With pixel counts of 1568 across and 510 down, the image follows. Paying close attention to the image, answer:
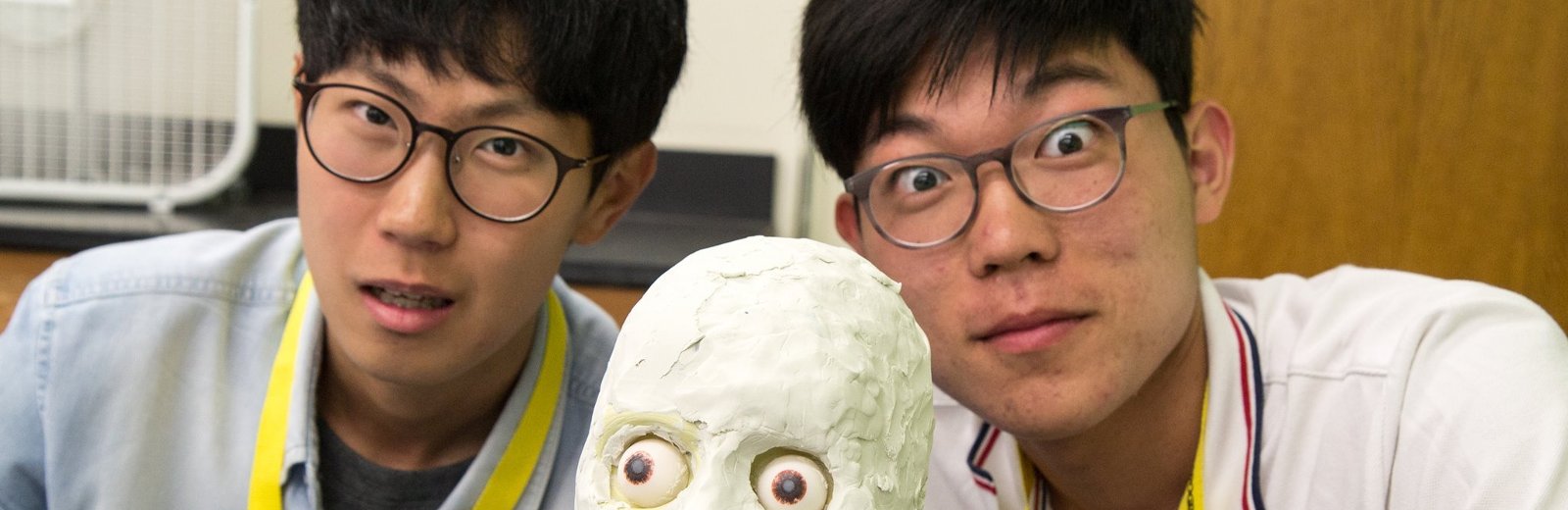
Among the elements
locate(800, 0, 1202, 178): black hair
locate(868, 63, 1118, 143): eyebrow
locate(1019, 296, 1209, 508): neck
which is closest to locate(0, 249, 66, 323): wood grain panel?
locate(800, 0, 1202, 178): black hair

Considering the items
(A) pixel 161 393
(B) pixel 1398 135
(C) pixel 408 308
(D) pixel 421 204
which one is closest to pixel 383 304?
(C) pixel 408 308

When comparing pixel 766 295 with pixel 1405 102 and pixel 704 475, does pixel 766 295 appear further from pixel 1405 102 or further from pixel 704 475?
pixel 1405 102

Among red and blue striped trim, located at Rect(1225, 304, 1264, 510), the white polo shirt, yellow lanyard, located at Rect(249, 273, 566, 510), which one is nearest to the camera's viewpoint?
the white polo shirt

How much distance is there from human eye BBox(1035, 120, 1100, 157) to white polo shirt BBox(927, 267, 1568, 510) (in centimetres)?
29

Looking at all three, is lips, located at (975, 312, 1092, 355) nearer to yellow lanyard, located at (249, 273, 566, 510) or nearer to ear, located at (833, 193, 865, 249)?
ear, located at (833, 193, 865, 249)

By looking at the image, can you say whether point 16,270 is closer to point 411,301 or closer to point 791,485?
point 411,301

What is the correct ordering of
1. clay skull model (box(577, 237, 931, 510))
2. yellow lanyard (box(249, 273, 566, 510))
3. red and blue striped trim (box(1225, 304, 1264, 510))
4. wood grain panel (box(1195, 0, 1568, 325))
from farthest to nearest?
1. wood grain panel (box(1195, 0, 1568, 325))
2. yellow lanyard (box(249, 273, 566, 510))
3. red and blue striped trim (box(1225, 304, 1264, 510))
4. clay skull model (box(577, 237, 931, 510))

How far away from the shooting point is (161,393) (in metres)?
1.32

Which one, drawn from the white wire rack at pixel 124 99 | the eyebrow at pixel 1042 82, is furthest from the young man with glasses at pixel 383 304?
the white wire rack at pixel 124 99

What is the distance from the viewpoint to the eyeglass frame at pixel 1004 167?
1.08m

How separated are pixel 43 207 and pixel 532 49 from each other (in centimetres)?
131

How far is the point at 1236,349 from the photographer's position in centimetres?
125

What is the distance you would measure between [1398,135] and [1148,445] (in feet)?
2.95

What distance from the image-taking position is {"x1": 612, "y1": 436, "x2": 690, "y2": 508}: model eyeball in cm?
63
